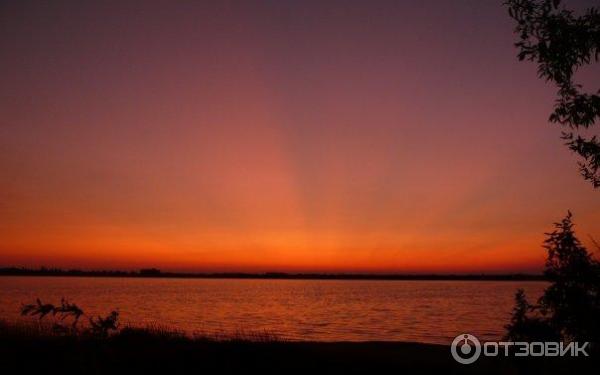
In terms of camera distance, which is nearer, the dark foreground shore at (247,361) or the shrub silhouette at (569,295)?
the shrub silhouette at (569,295)

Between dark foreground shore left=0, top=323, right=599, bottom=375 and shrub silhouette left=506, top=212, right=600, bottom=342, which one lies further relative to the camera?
dark foreground shore left=0, top=323, right=599, bottom=375

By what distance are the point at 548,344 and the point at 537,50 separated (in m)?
6.23

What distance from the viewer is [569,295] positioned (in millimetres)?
10039

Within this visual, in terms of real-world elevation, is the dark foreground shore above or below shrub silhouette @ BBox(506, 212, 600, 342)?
below

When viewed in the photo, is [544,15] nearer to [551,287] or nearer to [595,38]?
[595,38]

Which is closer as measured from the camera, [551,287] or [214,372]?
[551,287]

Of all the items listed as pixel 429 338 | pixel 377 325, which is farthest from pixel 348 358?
pixel 377 325

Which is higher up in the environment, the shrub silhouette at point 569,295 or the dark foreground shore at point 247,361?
the shrub silhouette at point 569,295

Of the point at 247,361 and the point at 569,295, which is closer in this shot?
the point at 569,295

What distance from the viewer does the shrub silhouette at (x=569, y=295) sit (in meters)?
9.84

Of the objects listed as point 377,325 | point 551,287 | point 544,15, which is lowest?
point 377,325

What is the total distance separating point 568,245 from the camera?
1061 cm

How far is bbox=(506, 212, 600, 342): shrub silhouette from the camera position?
32.3 ft

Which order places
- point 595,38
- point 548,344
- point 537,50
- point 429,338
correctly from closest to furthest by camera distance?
point 595,38, point 537,50, point 548,344, point 429,338
